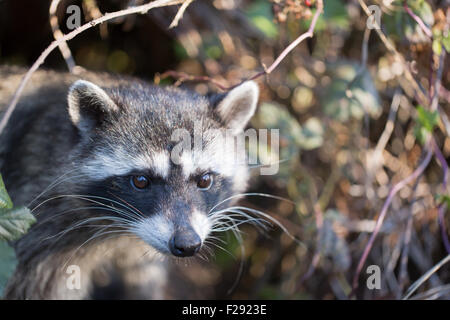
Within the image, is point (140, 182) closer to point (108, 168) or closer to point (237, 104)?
point (108, 168)

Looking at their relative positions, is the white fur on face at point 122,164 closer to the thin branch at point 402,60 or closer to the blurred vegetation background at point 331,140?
the blurred vegetation background at point 331,140

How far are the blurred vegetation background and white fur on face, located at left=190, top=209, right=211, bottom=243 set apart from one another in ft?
2.59

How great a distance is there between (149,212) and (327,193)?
5.38 ft

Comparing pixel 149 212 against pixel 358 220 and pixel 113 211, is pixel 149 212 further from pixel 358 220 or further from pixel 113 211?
pixel 358 220

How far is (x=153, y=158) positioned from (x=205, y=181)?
1.00ft

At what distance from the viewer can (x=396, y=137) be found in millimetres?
3561

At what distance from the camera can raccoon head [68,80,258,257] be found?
2.18 m

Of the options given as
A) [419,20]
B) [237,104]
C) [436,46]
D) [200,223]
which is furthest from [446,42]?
[200,223]

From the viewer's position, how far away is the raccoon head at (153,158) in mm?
2178

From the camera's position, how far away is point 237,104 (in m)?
2.48

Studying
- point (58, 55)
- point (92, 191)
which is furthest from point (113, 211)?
point (58, 55)

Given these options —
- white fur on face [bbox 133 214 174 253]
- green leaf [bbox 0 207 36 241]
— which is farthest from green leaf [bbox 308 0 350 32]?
green leaf [bbox 0 207 36 241]

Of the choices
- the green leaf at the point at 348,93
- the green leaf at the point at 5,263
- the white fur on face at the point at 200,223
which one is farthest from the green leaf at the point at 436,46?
the green leaf at the point at 5,263

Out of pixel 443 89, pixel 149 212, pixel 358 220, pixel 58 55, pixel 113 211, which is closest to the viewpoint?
pixel 149 212
